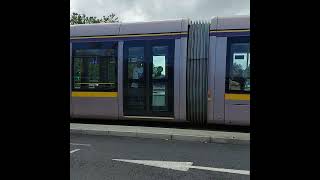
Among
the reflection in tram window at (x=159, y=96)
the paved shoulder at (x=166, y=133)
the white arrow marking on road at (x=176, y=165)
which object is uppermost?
the reflection in tram window at (x=159, y=96)

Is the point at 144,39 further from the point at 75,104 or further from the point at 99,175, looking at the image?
the point at 99,175

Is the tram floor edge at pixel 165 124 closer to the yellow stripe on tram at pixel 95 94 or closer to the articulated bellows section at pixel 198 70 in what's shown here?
the articulated bellows section at pixel 198 70

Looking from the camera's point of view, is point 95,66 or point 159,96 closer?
point 159,96

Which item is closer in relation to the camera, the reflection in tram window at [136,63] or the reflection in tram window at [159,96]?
the reflection in tram window at [159,96]

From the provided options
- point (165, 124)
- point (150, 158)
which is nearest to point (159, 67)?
point (165, 124)

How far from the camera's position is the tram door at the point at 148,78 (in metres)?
10.6

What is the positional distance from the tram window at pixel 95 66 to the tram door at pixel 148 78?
38 cm

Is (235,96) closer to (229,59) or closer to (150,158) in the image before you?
(229,59)

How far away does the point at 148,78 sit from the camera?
35.4 feet

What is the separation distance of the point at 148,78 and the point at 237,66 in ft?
7.59

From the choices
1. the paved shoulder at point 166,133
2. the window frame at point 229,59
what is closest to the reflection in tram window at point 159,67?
the paved shoulder at point 166,133
